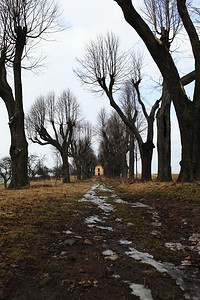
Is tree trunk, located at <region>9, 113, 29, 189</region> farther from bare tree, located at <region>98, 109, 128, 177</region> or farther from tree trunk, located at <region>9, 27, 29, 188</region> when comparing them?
bare tree, located at <region>98, 109, 128, 177</region>

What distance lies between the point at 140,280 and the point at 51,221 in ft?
7.22

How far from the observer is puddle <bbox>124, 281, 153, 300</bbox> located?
65.9 inches

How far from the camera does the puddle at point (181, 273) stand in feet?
5.79

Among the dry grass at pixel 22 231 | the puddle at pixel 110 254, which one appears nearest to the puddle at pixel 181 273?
the puddle at pixel 110 254

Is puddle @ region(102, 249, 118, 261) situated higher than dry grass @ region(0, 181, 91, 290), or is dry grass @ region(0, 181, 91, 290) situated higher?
dry grass @ region(0, 181, 91, 290)

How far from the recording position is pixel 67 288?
178 cm

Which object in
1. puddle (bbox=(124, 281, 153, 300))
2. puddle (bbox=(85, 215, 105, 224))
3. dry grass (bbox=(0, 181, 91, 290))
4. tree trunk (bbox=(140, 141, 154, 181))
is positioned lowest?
puddle (bbox=(85, 215, 105, 224))

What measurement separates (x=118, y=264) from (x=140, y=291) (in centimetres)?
50

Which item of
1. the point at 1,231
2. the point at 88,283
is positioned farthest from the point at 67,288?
the point at 1,231

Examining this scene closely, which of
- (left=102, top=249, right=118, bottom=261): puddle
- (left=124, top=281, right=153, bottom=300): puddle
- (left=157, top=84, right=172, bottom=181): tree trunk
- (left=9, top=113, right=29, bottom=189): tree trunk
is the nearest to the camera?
(left=124, top=281, right=153, bottom=300): puddle

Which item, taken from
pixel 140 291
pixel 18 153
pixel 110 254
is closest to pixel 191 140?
pixel 110 254

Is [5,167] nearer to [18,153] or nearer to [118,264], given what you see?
[18,153]

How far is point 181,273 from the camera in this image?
2.08 metres

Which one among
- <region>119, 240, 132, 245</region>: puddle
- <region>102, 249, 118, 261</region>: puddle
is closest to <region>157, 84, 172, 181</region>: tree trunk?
<region>119, 240, 132, 245</region>: puddle
